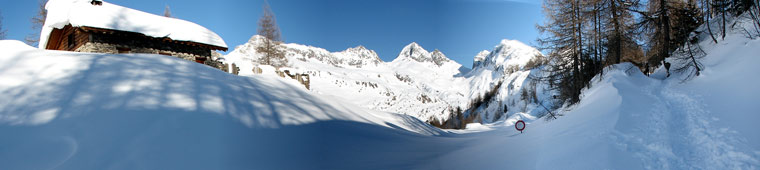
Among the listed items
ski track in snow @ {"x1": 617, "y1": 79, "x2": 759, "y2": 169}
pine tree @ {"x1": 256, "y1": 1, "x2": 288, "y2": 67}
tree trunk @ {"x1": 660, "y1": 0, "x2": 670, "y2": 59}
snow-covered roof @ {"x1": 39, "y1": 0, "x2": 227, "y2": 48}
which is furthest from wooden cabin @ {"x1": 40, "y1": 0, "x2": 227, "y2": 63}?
tree trunk @ {"x1": 660, "y1": 0, "x2": 670, "y2": 59}

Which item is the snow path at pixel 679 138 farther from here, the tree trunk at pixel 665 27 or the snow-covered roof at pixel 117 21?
the snow-covered roof at pixel 117 21

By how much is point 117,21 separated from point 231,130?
48.1 ft

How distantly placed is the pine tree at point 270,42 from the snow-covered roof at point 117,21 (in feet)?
33.9

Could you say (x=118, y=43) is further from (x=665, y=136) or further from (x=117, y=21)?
(x=665, y=136)

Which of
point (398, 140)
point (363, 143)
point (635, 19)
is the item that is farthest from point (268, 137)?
point (635, 19)

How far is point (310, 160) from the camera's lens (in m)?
4.04

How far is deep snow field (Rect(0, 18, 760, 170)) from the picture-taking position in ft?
10.3

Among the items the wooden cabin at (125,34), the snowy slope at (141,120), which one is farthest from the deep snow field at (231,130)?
the wooden cabin at (125,34)

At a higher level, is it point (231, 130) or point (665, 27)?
point (665, 27)

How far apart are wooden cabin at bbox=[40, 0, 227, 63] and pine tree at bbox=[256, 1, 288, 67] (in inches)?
385

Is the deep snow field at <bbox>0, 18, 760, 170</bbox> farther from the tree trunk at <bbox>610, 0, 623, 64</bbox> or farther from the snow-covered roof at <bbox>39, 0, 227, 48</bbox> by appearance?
the snow-covered roof at <bbox>39, 0, 227, 48</bbox>

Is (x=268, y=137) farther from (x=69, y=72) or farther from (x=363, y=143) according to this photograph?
(x=69, y=72)

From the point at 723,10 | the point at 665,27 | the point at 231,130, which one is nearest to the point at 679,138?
the point at 231,130

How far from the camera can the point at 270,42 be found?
91.9 feet
